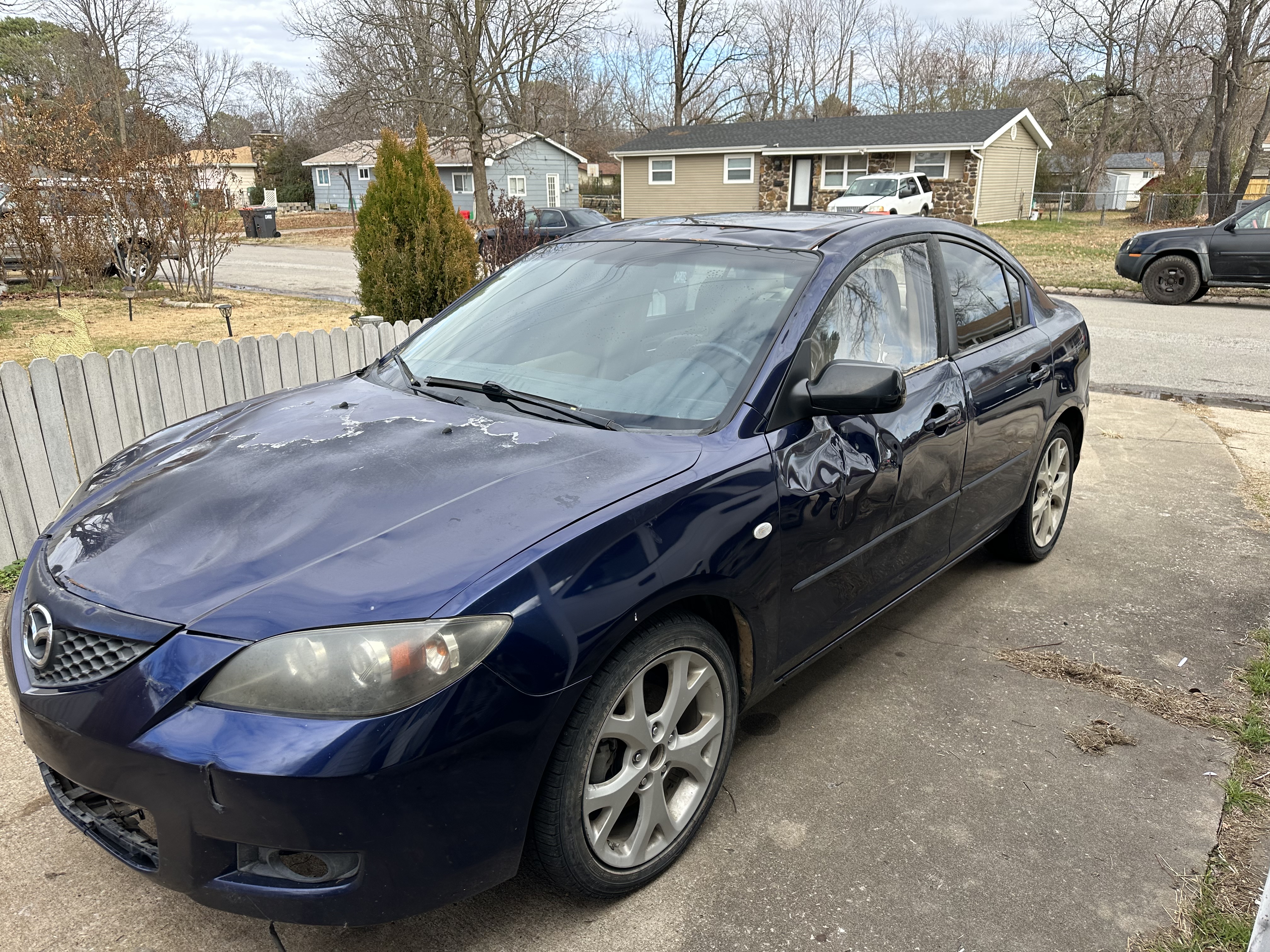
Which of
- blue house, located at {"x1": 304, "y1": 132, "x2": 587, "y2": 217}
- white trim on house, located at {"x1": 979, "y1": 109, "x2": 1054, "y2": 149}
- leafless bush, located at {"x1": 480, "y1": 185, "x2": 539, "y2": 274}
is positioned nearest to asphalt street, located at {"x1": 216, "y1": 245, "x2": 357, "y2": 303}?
leafless bush, located at {"x1": 480, "y1": 185, "x2": 539, "y2": 274}

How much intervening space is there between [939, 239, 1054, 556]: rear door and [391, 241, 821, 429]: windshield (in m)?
0.96

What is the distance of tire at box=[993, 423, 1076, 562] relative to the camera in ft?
14.3

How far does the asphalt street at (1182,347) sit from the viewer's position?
29.0ft

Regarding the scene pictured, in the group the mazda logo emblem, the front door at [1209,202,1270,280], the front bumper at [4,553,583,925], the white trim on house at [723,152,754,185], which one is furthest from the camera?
the white trim on house at [723,152,754,185]

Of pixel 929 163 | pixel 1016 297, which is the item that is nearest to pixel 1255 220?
pixel 1016 297

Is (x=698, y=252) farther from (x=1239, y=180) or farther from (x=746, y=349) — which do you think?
(x=1239, y=180)

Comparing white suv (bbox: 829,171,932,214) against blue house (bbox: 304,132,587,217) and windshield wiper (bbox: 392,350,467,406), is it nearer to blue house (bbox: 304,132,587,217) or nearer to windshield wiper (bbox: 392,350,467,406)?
blue house (bbox: 304,132,587,217)

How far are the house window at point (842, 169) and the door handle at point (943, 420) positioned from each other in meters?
34.2

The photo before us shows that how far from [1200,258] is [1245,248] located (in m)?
0.61

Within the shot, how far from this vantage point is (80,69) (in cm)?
4216

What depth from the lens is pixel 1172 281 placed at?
14.4 m

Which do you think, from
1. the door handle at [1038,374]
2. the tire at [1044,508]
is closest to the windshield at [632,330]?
the door handle at [1038,374]

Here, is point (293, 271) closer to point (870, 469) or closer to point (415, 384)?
point (415, 384)

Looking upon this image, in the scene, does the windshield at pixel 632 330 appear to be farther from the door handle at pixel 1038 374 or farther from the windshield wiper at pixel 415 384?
the door handle at pixel 1038 374
